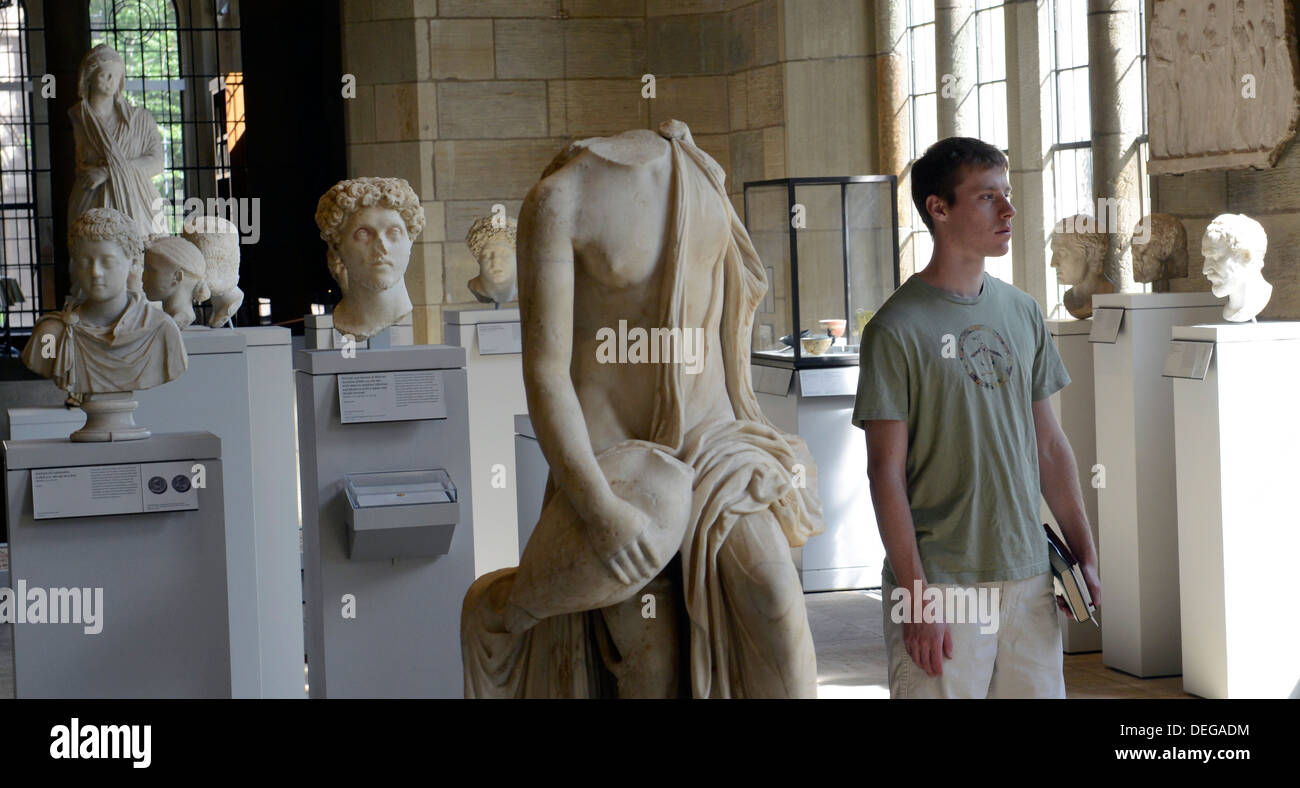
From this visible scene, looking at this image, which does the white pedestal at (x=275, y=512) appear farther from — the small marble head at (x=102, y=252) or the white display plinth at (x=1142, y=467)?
the white display plinth at (x=1142, y=467)

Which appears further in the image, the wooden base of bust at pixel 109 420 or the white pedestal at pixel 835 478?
the white pedestal at pixel 835 478

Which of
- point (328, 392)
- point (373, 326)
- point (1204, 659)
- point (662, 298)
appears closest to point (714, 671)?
point (662, 298)

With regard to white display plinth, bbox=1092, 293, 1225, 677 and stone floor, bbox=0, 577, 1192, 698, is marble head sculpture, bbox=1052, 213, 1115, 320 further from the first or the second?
stone floor, bbox=0, 577, 1192, 698

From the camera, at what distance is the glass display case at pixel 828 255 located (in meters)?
8.19

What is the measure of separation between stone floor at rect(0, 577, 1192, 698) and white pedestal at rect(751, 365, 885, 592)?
1.01 ft

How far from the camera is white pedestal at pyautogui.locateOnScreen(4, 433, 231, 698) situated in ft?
14.9

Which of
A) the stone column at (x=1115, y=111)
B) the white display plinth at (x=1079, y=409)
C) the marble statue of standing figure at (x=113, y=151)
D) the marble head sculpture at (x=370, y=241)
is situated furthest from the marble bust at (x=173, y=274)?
the stone column at (x=1115, y=111)

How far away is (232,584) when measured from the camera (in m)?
5.60

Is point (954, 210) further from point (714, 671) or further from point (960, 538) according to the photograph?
point (714, 671)

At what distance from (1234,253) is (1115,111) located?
1.90 meters

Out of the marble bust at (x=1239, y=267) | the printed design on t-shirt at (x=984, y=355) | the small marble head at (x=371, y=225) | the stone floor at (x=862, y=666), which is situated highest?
the small marble head at (x=371, y=225)

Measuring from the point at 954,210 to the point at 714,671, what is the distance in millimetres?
1071

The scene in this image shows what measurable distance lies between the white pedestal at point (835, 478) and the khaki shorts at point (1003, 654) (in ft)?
16.0

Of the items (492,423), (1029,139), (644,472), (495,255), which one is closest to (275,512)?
(492,423)
